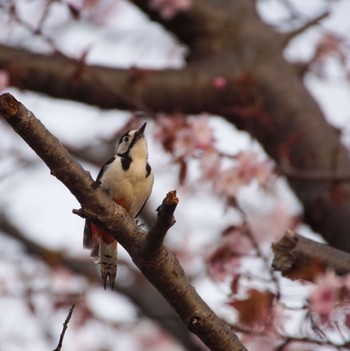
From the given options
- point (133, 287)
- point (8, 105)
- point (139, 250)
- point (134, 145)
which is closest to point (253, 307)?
point (139, 250)

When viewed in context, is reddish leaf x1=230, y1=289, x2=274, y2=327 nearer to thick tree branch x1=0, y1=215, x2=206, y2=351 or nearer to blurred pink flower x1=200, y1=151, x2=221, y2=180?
blurred pink flower x1=200, y1=151, x2=221, y2=180

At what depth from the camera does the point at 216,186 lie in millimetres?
4793

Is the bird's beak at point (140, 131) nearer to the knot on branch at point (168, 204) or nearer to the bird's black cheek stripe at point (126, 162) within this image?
the bird's black cheek stripe at point (126, 162)

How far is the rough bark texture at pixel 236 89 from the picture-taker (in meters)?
4.85

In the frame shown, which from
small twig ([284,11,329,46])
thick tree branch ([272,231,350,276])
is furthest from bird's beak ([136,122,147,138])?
small twig ([284,11,329,46])

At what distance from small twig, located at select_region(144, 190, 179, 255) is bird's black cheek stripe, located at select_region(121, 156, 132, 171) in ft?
3.51

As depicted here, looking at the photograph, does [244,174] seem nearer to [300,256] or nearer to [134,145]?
[134,145]

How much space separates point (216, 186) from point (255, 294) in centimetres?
164

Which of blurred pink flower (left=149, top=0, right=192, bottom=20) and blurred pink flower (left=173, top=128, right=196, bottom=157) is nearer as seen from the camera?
blurred pink flower (left=173, top=128, right=196, bottom=157)

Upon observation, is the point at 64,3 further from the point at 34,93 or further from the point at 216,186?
the point at 216,186

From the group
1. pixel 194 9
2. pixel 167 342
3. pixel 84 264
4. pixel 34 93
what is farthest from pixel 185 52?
pixel 167 342

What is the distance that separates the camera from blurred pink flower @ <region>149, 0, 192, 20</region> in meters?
5.43

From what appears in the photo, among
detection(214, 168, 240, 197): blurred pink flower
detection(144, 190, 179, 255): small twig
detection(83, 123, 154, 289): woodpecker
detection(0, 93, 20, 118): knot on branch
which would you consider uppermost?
detection(214, 168, 240, 197): blurred pink flower

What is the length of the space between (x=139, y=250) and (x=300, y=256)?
2.32 ft
